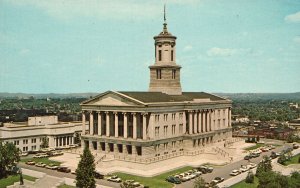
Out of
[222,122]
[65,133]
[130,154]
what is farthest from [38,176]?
[222,122]

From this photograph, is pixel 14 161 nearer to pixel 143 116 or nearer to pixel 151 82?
pixel 143 116

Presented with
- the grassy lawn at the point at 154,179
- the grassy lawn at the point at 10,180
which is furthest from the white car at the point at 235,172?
the grassy lawn at the point at 10,180

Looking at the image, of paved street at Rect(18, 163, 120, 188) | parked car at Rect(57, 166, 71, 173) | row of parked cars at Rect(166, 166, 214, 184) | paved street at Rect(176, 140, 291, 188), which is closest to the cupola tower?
paved street at Rect(176, 140, 291, 188)

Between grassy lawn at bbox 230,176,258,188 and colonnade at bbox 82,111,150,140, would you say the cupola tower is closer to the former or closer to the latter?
colonnade at bbox 82,111,150,140

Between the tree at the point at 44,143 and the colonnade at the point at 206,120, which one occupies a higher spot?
the colonnade at the point at 206,120

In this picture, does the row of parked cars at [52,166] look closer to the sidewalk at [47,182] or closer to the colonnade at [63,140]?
the sidewalk at [47,182]

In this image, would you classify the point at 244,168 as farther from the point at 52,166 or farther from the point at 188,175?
the point at 52,166

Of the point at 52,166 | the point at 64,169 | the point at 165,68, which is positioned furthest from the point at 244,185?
the point at 165,68
